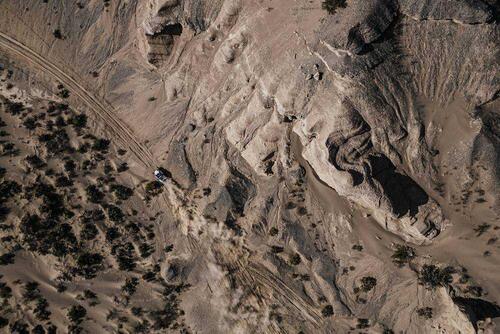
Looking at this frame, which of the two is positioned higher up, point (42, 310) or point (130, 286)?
point (130, 286)

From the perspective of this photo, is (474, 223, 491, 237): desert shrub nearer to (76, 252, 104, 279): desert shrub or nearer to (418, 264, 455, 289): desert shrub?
(418, 264, 455, 289): desert shrub

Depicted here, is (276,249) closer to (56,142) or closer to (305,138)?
(305,138)

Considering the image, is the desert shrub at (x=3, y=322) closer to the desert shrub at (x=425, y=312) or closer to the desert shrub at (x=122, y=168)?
the desert shrub at (x=122, y=168)

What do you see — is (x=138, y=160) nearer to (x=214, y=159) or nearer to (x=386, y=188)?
(x=214, y=159)

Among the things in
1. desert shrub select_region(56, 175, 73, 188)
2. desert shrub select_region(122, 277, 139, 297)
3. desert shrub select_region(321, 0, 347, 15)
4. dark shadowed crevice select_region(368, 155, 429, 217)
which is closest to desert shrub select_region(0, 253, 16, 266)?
desert shrub select_region(56, 175, 73, 188)

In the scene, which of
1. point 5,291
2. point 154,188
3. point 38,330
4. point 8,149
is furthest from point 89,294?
A: point 8,149

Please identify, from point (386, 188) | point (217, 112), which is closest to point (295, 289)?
point (386, 188)

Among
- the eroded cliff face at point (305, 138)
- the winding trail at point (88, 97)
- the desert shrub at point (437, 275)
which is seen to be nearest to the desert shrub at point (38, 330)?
the eroded cliff face at point (305, 138)
